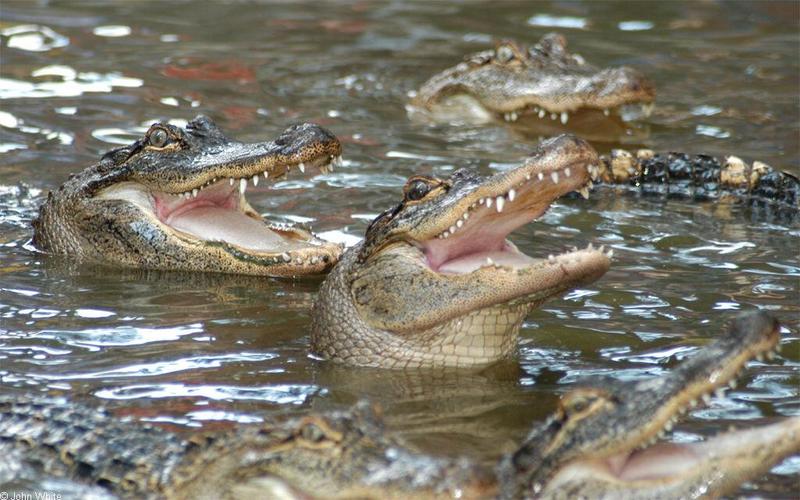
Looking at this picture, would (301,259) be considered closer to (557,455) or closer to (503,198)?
(503,198)

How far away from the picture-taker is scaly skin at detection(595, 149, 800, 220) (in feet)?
29.5

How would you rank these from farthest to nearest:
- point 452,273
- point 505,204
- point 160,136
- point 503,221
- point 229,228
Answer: point 229,228 < point 160,136 < point 503,221 < point 452,273 < point 505,204

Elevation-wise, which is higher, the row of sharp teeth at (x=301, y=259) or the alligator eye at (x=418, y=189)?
the alligator eye at (x=418, y=189)

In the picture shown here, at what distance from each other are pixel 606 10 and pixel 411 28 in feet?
8.01

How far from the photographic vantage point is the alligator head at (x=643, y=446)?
4109 mm

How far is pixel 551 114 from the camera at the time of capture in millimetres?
11734

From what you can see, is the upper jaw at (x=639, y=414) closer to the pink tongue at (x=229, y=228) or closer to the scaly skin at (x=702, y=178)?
the pink tongue at (x=229, y=228)

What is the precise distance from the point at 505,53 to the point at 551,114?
32.6 inches

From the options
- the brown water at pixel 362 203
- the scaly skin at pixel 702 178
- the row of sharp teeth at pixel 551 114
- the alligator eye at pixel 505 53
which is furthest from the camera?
the alligator eye at pixel 505 53

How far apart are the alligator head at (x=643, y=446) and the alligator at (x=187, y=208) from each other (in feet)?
10.9

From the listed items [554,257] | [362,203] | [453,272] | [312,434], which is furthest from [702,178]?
[312,434]

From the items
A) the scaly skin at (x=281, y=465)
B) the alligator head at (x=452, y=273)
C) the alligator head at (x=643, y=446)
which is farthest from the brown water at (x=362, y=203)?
the scaly skin at (x=281, y=465)

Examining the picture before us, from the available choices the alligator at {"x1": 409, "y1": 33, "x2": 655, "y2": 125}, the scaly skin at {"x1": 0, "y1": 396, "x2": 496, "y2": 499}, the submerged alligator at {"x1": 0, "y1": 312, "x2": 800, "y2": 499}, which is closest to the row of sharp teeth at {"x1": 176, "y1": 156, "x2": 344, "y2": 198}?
the scaly skin at {"x1": 0, "y1": 396, "x2": 496, "y2": 499}

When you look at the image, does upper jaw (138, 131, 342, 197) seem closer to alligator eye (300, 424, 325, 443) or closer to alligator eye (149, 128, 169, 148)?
alligator eye (149, 128, 169, 148)
